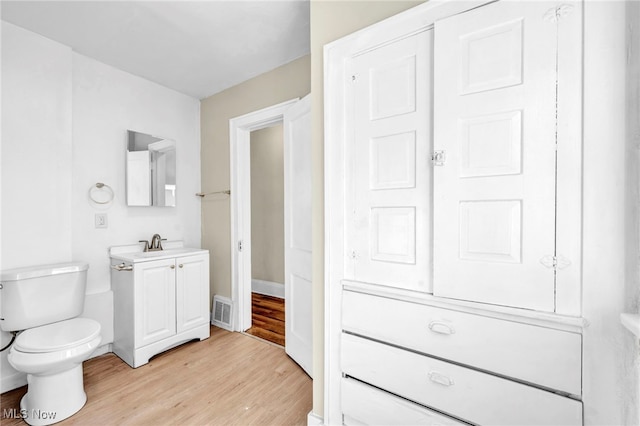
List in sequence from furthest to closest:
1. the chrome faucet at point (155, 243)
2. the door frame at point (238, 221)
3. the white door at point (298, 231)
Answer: the door frame at point (238, 221), the chrome faucet at point (155, 243), the white door at point (298, 231)

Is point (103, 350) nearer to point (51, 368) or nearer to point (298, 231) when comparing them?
point (51, 368)

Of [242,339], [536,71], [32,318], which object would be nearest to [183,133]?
[32,318]

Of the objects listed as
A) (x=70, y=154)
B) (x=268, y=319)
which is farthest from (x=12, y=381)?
(x=268, y=319)

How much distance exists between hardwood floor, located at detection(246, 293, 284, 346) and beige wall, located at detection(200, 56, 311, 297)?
18.9 inches

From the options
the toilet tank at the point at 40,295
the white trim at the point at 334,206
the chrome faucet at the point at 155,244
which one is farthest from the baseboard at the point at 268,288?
the white trim at the point at 334,206

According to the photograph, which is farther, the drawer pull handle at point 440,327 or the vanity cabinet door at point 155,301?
the vanity cabinet door at point 155,301

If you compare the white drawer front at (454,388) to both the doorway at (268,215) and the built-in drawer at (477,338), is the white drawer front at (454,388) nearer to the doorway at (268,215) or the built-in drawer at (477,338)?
the built-in drawer at (477,338)

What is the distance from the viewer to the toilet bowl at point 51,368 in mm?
1527

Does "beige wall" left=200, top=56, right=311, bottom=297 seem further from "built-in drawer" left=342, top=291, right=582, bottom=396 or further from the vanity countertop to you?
"built-in drawer" left=342, top=291, right=582, bottom=396

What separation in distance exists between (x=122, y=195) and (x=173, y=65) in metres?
1.24

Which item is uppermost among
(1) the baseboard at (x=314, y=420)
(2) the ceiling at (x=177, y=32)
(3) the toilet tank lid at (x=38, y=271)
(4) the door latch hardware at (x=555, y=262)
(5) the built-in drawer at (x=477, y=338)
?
(2) the ceiling at (x=177, y=32)

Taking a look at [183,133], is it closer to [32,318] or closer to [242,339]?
[32,318]

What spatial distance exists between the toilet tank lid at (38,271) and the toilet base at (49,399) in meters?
0.59

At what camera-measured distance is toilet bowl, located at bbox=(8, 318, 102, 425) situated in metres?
1.53
